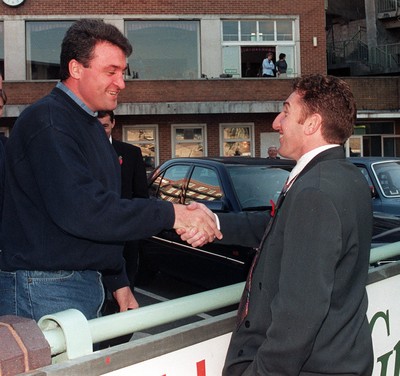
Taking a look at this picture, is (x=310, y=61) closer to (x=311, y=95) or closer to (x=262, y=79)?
(x=262, y=79)

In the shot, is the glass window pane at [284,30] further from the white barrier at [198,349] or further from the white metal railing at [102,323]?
the white metal railing at [102,323]

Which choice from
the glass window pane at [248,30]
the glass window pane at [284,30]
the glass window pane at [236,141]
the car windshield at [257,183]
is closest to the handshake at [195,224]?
the car windshield at [257,183]

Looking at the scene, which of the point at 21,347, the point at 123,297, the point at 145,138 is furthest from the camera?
the point at 145,138

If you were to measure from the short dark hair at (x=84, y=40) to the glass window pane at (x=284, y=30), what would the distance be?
23.0 m

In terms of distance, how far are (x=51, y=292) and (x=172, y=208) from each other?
0.55 meters

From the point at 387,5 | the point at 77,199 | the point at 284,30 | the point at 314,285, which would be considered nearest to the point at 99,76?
the point at 77,199

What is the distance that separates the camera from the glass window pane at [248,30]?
24547mm

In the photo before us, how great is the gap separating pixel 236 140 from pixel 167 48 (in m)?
4.36

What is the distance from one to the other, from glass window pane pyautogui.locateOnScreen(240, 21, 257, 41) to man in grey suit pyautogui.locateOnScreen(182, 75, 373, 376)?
22864 millimetres

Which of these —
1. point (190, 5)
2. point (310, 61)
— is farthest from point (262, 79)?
point (190, 5)

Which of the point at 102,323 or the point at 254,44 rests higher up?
the point at 254,44

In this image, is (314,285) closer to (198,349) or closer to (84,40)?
(198,349)

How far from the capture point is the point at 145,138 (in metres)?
24.0

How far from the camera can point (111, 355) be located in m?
1.78
